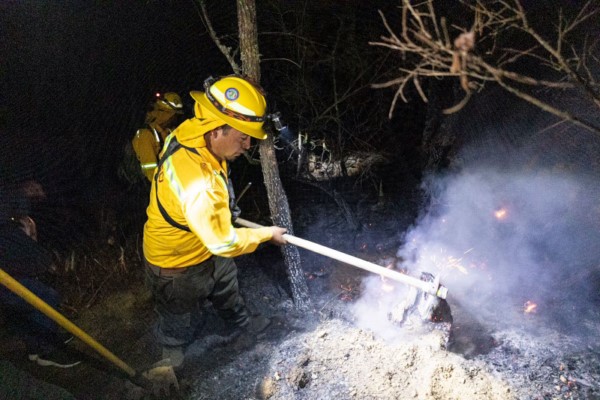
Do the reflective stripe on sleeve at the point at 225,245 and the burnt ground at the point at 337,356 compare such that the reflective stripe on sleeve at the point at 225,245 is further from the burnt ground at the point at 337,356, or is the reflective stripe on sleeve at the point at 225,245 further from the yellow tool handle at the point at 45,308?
the burnt ground at the point at 337,356

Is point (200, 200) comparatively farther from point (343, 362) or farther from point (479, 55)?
point (343, 362)

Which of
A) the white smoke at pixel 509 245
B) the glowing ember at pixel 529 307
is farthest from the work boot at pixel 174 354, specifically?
the glowing ember at pixel 529 307

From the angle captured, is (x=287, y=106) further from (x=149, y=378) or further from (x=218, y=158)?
(x=149, y=378)

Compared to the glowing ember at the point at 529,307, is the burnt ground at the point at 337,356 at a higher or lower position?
lower

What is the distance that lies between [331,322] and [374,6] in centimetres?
603

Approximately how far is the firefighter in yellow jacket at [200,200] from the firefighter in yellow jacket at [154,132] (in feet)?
6.90

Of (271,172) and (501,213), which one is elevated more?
(271,172)

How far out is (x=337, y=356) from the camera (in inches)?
149

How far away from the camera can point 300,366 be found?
3.68m

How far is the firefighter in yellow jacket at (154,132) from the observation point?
5.09m

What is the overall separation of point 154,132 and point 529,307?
592cm

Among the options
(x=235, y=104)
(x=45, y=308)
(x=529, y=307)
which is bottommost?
(x=529, y=307)

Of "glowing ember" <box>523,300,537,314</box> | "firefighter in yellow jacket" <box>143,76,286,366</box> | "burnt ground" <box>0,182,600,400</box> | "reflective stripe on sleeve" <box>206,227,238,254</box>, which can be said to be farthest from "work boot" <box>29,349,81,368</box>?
"glowing ember" <box>523,300,537,314</box>

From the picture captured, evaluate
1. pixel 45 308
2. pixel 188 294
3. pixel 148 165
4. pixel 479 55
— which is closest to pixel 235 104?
pixel 479 55
